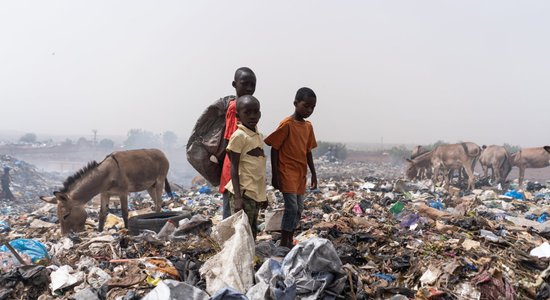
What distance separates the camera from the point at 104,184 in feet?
21.8

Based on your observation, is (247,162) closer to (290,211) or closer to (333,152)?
(290,211)

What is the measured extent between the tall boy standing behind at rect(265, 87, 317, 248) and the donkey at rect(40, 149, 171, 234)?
3754 millimetres

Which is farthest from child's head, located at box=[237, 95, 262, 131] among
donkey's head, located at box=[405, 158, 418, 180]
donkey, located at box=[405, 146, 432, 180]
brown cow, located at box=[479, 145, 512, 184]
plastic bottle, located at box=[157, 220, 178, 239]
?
brown cow, located at box=[479, 145, 512, 184]

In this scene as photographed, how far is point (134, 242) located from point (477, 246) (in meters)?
4.09

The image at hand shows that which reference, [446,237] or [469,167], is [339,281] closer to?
[446,237]

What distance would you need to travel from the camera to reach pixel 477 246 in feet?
14.7

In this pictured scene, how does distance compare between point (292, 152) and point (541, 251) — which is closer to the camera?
point (292, 152)

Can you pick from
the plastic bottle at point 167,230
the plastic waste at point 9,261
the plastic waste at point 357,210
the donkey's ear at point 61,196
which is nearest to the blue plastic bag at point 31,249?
the plastic waste at point 9,261

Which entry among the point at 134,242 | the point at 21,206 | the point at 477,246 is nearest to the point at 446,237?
the point at 477,246

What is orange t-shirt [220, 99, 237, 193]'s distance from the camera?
12.3 ft

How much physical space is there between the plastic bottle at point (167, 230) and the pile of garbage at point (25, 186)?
8758 mm

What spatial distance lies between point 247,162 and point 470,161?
1283 centimetres

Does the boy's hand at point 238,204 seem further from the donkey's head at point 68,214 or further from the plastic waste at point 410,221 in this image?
the donkey's head at point 68,214

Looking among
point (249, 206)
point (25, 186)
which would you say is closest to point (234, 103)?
point (249, 206)
